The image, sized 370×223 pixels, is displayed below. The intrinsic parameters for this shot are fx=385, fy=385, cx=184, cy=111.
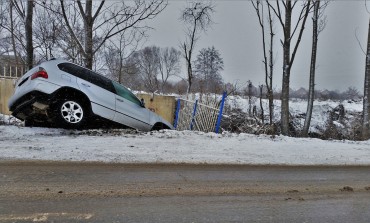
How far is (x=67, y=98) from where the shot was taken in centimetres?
956

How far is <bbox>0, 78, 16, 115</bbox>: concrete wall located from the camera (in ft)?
62.2

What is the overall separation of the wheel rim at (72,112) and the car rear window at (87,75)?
742 mm

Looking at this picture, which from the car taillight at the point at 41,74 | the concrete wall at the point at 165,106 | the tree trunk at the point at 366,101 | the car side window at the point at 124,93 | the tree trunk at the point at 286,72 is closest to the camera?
the car taillight at the point at 41,74

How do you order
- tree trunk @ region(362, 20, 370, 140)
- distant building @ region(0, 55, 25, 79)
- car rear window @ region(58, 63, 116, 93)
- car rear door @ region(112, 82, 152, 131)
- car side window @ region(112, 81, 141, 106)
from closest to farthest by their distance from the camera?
car rear window @ region(58, 63, 116, 93) → car rear door @ region(112, 82, 152, 131) → car side window @ region(112, 81, 141, 106) → tree trunk @ region(362, 20, 370, 140) → distant building @ region(0, 55, 25, 79)

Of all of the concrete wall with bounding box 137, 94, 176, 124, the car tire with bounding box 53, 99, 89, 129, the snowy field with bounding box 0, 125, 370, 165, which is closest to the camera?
the snowy field with bounding box 0, 125, 370, 165

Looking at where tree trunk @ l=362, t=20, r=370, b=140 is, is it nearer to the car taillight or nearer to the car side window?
the car side window

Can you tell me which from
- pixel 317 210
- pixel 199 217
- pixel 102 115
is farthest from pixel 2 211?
pixel 102 115

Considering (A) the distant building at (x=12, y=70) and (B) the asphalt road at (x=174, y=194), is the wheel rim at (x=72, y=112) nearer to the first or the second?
(B) the asphalt road at (x=174, y=194)

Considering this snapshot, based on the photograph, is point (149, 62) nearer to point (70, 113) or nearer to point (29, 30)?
point (29, 30)

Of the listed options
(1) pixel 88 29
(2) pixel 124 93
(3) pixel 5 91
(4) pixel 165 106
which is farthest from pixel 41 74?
(3) pixel 5 91

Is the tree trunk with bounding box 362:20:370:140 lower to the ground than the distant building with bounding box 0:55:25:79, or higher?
lower

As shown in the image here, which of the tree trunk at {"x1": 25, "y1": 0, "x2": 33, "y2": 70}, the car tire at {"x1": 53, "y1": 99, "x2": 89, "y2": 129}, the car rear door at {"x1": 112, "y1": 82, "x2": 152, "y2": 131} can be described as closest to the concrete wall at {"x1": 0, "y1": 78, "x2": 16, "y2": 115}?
the tree trunk at {"x1": 25, "y1": 0, "x2": 33, "y2": 70}

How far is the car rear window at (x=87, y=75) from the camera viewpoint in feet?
31.7

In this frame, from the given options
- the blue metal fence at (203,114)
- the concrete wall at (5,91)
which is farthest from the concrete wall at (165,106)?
the concrete wall at (5,91)
